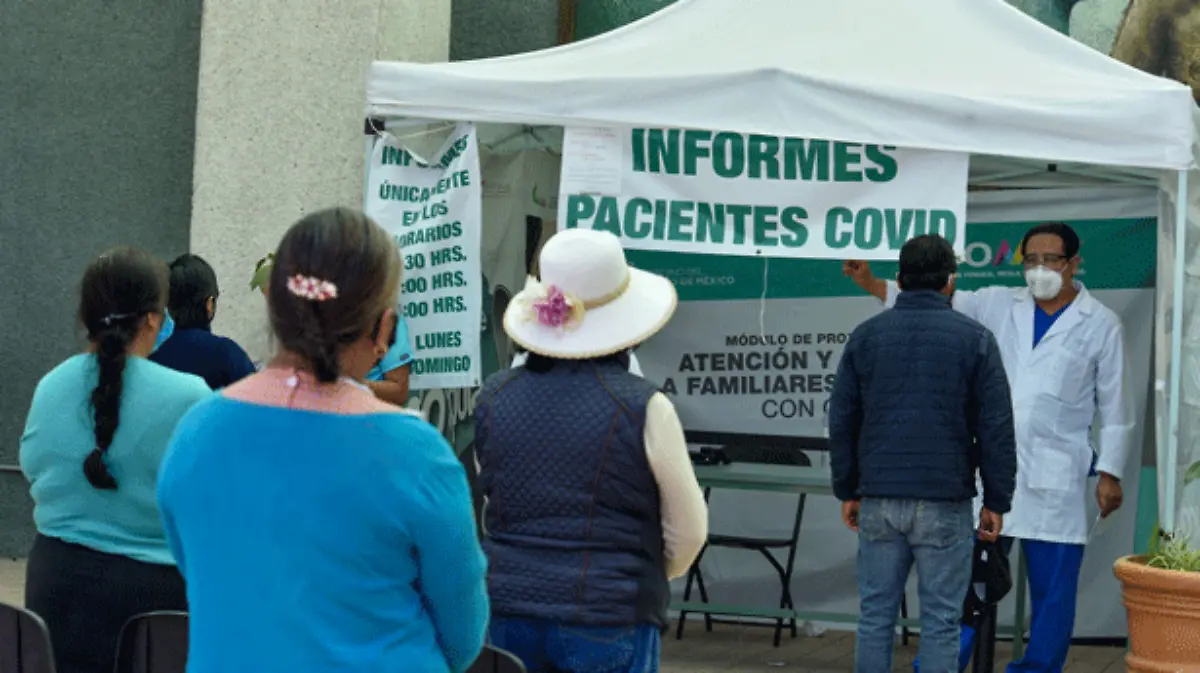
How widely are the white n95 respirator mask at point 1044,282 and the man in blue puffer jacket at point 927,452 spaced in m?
1.15

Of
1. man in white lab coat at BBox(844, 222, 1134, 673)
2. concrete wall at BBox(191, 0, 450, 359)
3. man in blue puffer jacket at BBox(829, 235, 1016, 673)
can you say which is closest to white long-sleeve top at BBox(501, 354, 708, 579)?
man in blue puffer jacket at BBox(829, 235, 1016, 673)

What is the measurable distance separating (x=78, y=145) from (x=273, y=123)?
6.11ft

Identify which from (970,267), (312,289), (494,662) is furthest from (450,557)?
(970,267)

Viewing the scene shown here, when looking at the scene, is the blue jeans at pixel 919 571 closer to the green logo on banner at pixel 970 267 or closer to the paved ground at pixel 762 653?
the paved ground at pixel 762 653

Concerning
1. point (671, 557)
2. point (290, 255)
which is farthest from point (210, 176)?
point (290, 255)

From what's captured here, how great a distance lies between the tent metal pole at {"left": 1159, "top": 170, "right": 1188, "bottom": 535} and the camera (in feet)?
20.8

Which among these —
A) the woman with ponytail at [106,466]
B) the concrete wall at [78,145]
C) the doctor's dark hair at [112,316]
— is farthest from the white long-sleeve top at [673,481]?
the concrete wall at [78,145]

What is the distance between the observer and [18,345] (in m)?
9.89

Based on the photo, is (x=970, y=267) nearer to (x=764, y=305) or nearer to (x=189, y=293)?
(x=764, y=305)

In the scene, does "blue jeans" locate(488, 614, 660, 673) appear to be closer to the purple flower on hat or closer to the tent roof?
the purple flower on hat

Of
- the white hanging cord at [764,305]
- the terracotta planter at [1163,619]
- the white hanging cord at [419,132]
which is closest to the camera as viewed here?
the terracotta planter at [1163,619]

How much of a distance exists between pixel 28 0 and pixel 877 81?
560cm

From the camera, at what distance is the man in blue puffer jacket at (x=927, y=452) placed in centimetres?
614

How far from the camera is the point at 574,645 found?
399 cm
